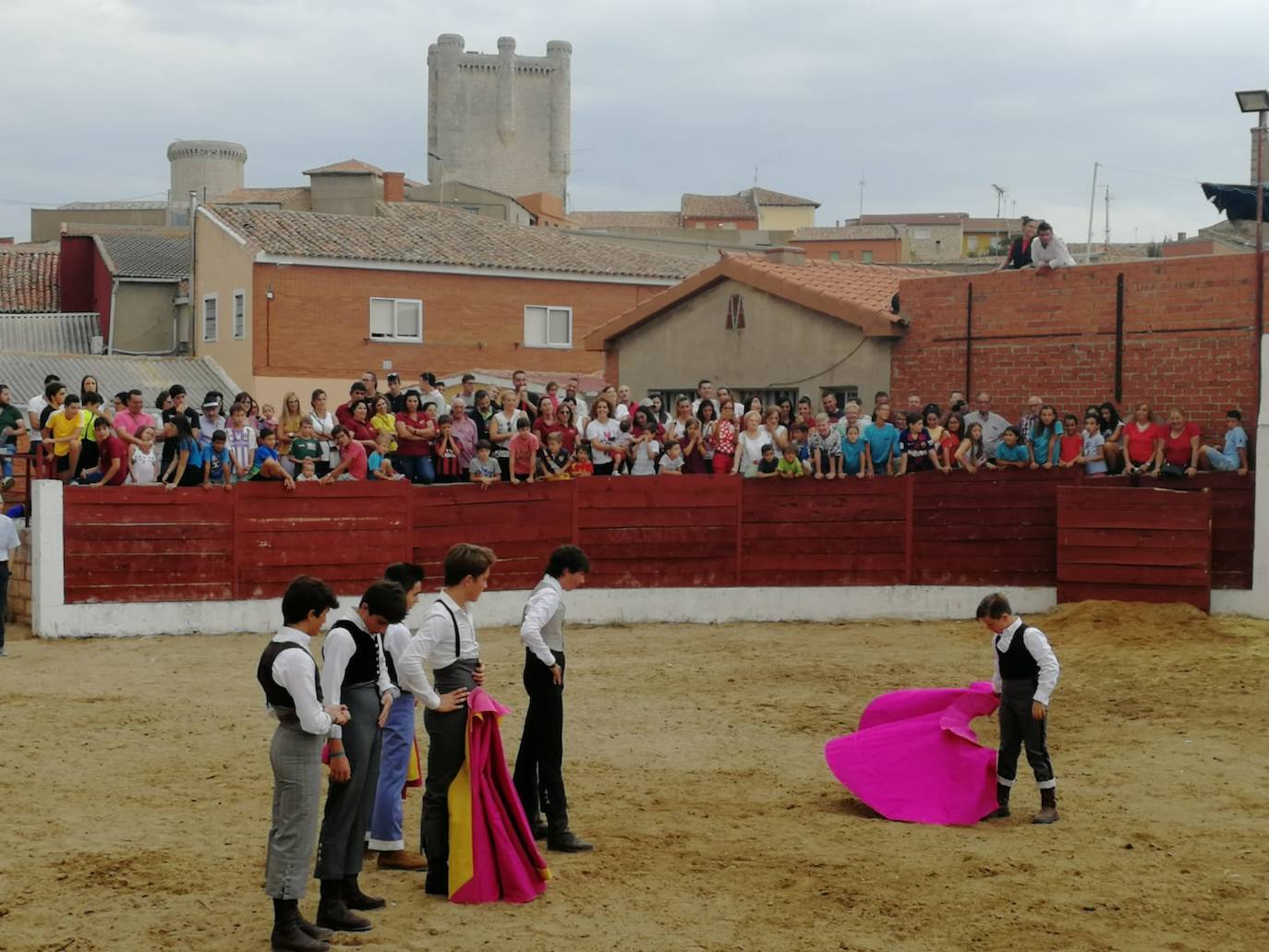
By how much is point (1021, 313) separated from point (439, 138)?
283 ft

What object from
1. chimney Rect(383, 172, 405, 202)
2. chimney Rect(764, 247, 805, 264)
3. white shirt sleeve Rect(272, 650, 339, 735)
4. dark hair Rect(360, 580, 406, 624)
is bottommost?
white shirt sleeve Rect(272, 650, 339, 735)

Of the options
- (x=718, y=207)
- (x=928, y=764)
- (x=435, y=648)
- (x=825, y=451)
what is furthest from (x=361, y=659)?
(x=718, y=207)

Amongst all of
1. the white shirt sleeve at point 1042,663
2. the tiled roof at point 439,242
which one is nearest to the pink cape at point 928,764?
the white shirt sleeve at point 1042,663

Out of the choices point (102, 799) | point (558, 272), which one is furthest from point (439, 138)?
point (102, 799)

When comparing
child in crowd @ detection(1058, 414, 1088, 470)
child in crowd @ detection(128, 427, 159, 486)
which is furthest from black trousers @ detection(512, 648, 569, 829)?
child in crowd @ detection(1058, 414, 1088, 470)

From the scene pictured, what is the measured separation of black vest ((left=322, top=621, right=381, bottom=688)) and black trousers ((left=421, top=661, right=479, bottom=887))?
459 mm

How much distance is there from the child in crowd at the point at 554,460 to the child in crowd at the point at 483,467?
497 mm

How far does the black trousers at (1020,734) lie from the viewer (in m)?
8.74

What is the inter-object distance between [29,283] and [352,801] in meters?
39.1

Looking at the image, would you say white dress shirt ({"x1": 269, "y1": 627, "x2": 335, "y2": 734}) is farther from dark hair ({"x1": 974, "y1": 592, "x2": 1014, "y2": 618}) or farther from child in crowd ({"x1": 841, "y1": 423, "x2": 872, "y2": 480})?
child in crowd ({"x1": 841, "y1": 423, "x2": 872, "y2": 480})

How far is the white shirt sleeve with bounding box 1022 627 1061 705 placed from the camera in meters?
8.73

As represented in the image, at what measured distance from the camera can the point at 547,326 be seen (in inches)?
1448

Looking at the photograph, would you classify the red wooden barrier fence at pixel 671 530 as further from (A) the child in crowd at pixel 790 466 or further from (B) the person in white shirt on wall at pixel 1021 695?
(B) the person in white shirt on wall at pixel 1021 695

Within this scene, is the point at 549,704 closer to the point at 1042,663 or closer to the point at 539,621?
the point at 539,621
